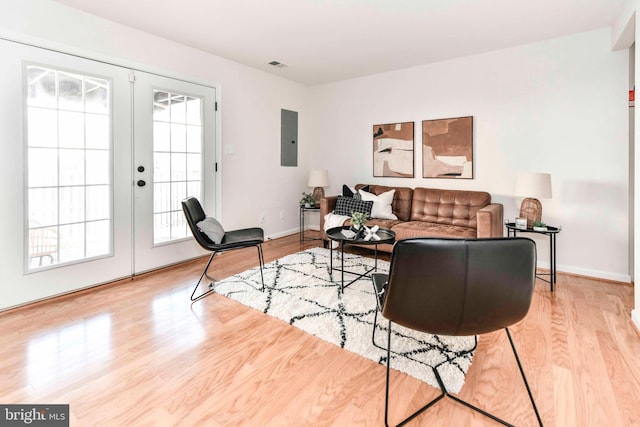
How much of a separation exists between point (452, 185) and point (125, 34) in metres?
4.04

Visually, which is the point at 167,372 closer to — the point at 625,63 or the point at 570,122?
the point at 570,122

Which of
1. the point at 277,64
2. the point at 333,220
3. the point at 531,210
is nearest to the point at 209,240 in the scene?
the point at 333,220

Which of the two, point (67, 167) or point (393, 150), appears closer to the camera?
point (67, 167)

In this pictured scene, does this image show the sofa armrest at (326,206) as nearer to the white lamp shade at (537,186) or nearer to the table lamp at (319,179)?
the table lamp at (319,179)

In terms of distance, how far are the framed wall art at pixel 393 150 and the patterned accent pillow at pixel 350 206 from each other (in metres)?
0.76

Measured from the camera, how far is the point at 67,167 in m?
2.93

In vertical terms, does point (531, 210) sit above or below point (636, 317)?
above

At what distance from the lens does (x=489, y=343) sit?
7.14ft

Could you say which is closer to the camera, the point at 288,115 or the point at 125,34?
the point at 125,34

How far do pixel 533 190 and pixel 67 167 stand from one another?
4.30 m

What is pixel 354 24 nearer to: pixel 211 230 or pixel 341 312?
pixel 211 230

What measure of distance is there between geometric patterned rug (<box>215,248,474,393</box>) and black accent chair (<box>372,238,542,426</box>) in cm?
56

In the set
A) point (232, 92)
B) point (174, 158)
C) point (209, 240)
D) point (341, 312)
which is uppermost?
point (232, 92)

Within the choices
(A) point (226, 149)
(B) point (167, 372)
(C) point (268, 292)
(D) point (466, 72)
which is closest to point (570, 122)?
(D) point (466, 72)
